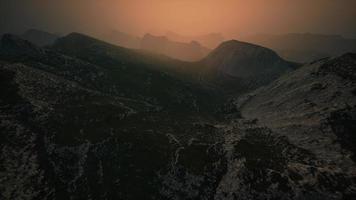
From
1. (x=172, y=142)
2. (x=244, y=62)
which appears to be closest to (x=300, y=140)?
(x=172, y=142)

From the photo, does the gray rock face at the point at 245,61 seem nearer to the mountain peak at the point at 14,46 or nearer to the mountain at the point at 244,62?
the mountain at the point at 244,62

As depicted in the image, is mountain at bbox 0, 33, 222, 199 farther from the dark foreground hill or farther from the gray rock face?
the gray rock face

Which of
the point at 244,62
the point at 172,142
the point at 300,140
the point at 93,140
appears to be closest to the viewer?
the point at 300,140

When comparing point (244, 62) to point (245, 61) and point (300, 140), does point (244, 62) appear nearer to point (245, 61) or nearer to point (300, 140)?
point (245, 61)

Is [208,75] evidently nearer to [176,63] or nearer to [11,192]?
[176,63]

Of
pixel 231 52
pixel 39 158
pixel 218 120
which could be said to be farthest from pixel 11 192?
pixel 231 52

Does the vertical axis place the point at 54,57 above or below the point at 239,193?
below

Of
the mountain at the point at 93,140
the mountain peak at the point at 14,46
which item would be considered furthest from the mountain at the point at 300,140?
the mountain peak at the point at 14,46
